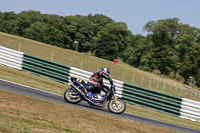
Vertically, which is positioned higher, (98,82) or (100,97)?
(98,82)

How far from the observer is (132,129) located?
8680mm

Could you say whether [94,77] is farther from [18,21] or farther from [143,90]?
[18,21]

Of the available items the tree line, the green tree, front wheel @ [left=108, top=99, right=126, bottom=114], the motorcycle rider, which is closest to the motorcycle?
front wheel @ [left=108, top=99, right=126, bottom=114]

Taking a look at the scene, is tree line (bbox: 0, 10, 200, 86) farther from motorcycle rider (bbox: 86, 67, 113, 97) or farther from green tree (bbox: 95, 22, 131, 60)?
motorcycle rider (bbox: 86, 67, 113, 97)

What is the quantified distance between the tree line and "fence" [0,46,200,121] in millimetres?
53727

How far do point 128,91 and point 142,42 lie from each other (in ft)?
240

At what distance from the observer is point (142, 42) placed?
88.8m

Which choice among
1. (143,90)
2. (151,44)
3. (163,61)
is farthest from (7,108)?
(151,44)

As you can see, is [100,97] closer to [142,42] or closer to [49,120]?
[49,120]

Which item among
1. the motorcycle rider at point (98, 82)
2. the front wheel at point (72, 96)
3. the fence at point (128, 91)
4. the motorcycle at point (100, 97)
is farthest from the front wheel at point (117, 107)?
the fence at point (128, 91)

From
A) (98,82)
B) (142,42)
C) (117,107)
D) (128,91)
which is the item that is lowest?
(117,107)

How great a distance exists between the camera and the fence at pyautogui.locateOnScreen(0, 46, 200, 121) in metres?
16.2

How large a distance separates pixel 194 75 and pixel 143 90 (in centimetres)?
5542

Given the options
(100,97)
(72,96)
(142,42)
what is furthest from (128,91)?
(142,42)
